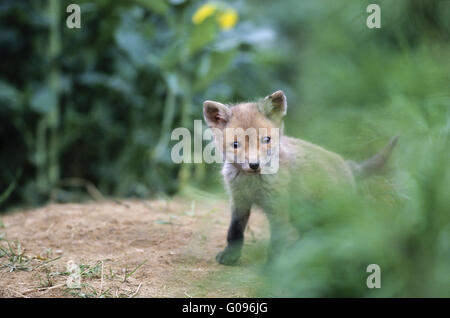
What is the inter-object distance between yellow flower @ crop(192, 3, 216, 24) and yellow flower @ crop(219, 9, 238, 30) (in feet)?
0.74

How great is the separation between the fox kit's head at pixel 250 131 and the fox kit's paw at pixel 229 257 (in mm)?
525

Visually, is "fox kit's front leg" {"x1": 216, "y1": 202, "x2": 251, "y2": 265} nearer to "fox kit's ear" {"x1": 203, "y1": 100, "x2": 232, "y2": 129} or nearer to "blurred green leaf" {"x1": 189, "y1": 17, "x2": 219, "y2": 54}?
"fox kit's ear" {"x1": 203, "y1": 100, "x2": 232, "y2": 129}

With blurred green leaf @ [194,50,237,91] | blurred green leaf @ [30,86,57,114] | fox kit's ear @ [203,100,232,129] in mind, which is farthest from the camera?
blurred green leaf @ [194,50,237,91]

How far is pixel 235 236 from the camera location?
340 centimetres

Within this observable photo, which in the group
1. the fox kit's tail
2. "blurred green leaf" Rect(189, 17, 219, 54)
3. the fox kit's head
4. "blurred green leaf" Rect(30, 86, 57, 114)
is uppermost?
"blurred green leaf" Rect(189, 17, 219, 54)

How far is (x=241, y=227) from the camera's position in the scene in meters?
3.42

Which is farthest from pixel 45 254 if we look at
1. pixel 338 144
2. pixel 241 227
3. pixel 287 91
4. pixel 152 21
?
pixel 287 91

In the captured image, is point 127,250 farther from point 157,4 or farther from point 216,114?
point 157,4

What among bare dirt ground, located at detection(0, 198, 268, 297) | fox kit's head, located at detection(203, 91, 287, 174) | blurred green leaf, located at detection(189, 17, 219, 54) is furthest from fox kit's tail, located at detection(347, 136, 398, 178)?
blurred green leaf, located at detection(189, 17, 219, 54)

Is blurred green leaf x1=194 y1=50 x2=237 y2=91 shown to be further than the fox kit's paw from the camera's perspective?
Yes

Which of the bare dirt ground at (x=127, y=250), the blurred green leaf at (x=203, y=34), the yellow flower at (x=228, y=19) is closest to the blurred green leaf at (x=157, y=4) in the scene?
the blurred green leaf at (x=203, y=34)

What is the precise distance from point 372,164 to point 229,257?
1200 millimetres

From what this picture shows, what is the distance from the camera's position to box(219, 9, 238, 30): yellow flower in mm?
6078

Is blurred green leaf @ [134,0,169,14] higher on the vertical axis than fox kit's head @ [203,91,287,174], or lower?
higher
